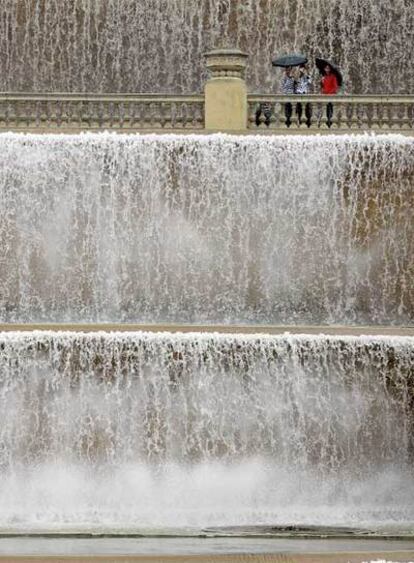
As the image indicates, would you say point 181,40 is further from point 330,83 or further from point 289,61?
point 330,83

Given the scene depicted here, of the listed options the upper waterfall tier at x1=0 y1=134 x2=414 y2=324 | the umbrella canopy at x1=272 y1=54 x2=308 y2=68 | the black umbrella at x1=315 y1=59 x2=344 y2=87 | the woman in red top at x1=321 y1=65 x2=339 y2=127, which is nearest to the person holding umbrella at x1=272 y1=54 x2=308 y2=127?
the umbrella canopy at x1=272 y1=54 x2=308 y2=68

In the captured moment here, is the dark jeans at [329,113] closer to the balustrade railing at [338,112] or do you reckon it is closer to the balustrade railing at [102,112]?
the balustrade railing at [338,112]

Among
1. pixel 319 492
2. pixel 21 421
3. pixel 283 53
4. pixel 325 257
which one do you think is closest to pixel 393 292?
pixel 325 257

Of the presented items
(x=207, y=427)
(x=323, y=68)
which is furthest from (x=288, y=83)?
(x=207, y=427)

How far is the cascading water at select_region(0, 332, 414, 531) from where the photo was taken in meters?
19.8

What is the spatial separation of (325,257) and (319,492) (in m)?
2.96

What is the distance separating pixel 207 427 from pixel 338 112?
4.61 m

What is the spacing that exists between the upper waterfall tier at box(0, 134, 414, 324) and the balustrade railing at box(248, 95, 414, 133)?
3.16ft

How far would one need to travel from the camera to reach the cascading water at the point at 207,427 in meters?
19.8

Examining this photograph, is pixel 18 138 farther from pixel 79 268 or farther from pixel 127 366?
pixel 127 366

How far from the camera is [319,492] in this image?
20.0 metres

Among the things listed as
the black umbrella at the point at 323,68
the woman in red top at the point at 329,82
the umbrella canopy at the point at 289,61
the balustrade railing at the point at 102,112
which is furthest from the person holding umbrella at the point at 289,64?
the balustrade railing at the point at 102,112

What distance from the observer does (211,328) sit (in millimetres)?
20031

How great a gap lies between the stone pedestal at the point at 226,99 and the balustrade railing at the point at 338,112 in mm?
187
